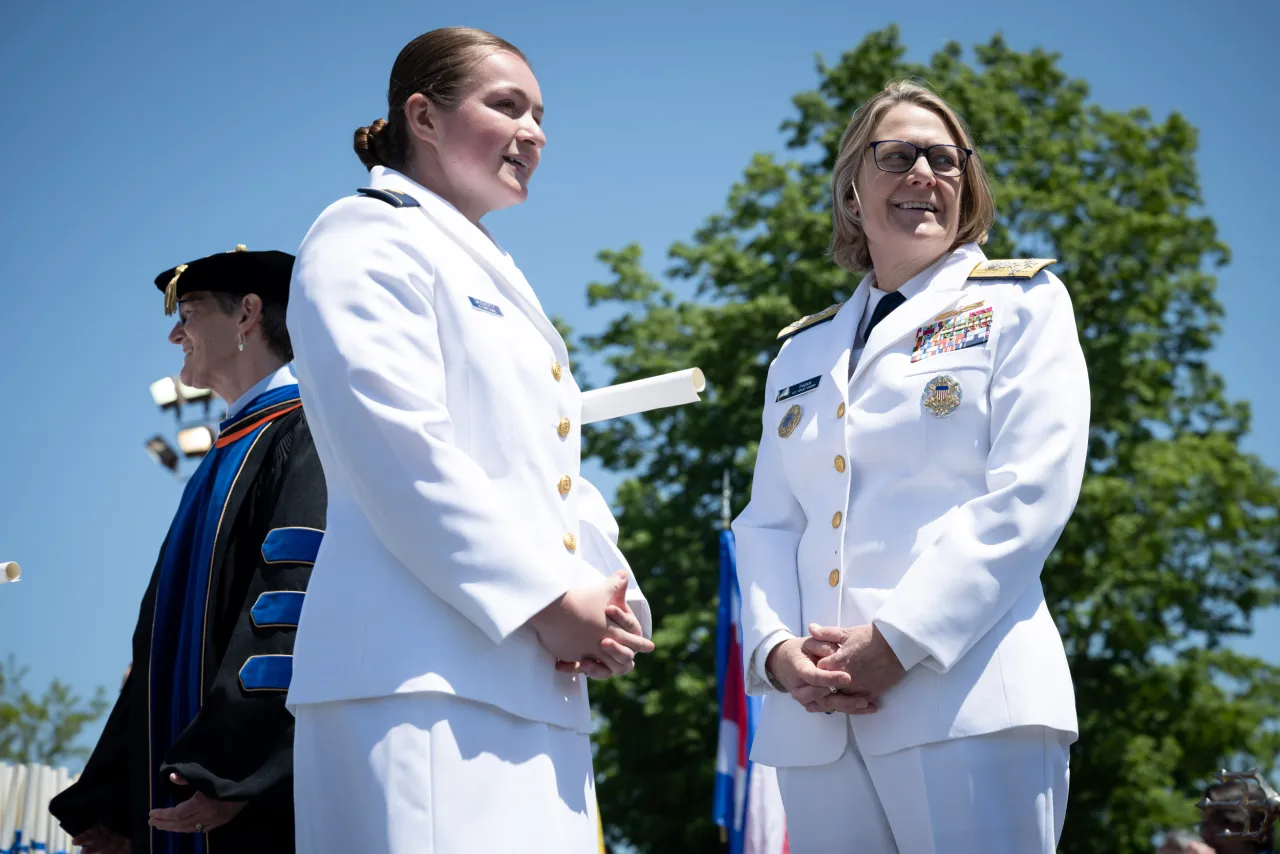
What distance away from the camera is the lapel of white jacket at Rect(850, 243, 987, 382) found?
370 centimetres

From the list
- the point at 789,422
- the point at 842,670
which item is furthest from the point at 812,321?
the point at 842,670

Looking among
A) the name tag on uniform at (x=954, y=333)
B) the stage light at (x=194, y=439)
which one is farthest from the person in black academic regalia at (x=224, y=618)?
the stage light at (x=194, y=439)

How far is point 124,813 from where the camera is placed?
4164 mm

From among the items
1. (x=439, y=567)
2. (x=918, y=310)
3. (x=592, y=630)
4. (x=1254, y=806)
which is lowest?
(x=1254, y=806)

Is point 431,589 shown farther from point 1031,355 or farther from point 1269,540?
point 1269,540

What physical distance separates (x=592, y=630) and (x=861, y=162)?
183 cm

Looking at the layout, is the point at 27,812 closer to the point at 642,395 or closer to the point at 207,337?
the point at 207,337

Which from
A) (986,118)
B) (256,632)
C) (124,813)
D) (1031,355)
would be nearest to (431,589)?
(256,632)

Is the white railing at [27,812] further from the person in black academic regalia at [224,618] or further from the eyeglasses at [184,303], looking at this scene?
the eyeglasses at [184,303]

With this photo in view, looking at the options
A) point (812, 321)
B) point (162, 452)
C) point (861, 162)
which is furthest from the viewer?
point (162, 452)

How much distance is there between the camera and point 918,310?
372cm

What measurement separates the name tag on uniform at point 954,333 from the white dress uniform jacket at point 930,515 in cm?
1

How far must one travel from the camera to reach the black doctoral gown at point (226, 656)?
3490 millimetres

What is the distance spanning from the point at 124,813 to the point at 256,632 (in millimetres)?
953
